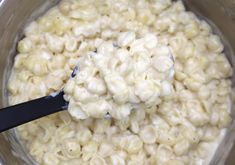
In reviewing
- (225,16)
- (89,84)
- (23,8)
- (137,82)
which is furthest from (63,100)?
(225,16)

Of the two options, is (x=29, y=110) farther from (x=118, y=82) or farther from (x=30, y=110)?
(x=118, y=82)

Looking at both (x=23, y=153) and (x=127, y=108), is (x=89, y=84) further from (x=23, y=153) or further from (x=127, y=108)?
(x=23, y=153)

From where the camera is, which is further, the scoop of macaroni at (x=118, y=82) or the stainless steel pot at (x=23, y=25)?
the stainless steel pot at (x=23, y=25)

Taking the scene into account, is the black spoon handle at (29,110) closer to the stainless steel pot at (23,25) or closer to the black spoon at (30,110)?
the black spoon at (30,110)

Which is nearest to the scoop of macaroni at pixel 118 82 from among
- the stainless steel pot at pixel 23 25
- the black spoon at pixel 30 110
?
the black spoon at pixel 30 110

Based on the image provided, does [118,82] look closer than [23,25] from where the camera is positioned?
Yes

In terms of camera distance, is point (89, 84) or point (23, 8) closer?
point (89, 84)

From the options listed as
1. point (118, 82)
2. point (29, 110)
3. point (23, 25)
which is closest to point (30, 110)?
point (29, 110)
